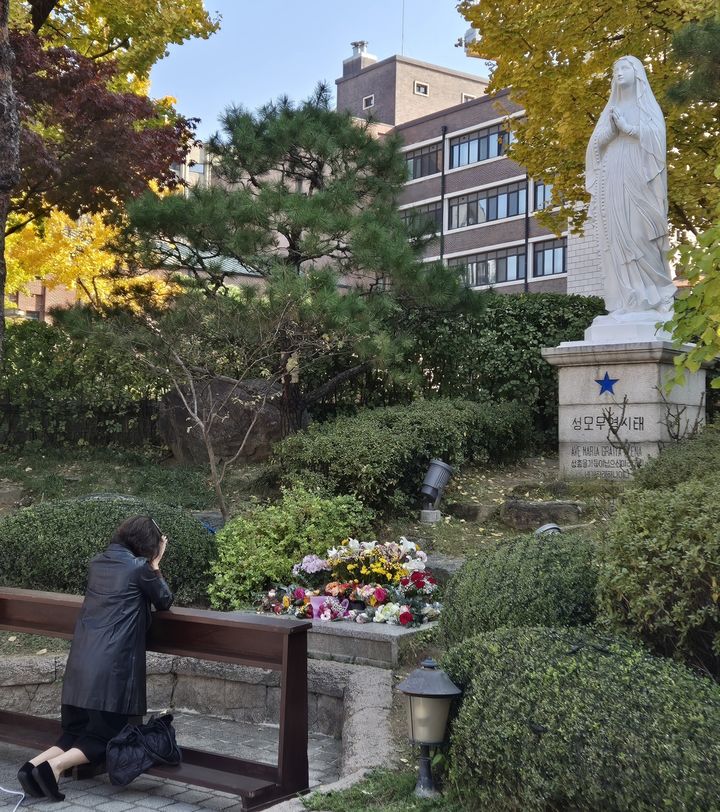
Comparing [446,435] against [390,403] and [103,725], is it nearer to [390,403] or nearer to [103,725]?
[390,403]

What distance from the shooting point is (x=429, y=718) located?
155 inches

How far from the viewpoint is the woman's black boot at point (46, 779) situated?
4445mm

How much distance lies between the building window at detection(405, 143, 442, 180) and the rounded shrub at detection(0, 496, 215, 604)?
143ft

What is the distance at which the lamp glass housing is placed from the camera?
392 centimetres

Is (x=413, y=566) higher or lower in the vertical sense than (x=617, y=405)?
lower

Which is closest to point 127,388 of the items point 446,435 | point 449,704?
point 446,435

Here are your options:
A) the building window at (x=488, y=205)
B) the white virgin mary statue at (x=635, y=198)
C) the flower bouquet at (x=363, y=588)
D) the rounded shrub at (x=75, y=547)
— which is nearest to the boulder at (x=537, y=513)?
the flower bouquet at (x=363, y=588)

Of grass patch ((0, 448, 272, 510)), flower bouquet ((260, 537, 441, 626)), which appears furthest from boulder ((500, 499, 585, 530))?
grass patch ((0, 448, 272, 510))

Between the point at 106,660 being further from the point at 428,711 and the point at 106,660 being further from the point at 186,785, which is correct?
the point at 428,711

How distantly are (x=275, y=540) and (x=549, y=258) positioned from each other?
3723cm

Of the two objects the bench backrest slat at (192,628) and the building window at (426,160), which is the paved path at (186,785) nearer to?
the bench backrest slat at (192,628)

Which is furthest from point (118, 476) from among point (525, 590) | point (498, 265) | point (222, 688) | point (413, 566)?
point (498, 265)

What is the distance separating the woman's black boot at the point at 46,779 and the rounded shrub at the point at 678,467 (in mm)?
4696

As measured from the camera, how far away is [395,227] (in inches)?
453
